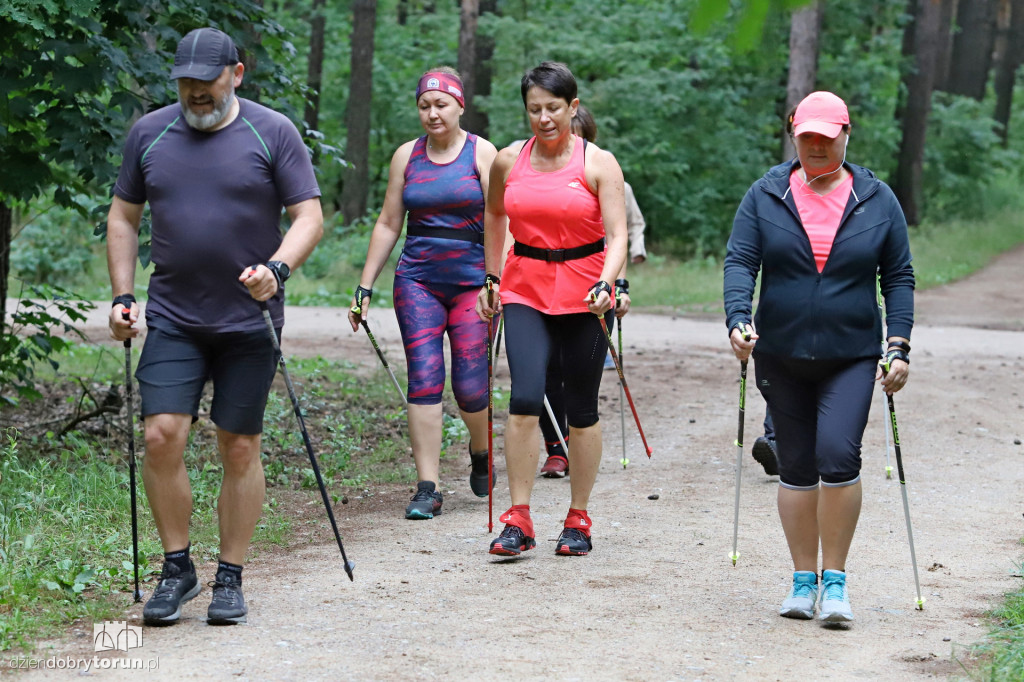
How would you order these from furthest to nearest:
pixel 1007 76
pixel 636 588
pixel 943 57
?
pixel 1007 76 < pixel 943 57 < pixel 636 588

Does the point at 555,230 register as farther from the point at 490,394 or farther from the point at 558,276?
the point at 490,394

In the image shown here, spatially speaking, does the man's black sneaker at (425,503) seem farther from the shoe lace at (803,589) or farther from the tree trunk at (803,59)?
the tree trunk at (803,59)

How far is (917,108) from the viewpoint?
28.2 m

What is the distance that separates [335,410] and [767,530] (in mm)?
4203

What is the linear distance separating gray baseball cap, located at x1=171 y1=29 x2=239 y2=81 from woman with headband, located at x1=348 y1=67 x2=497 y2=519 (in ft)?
7.38

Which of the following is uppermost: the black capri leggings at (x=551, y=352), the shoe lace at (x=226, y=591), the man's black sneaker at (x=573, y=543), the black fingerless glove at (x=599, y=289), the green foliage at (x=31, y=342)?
the black fingerless glove at (x=599, y=289)

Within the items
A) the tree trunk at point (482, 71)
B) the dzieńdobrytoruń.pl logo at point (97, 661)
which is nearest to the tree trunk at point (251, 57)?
the dzieńdobrytoruń.pl logo at point (97, 661)

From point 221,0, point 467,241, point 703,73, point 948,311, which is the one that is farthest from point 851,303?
point 703,73

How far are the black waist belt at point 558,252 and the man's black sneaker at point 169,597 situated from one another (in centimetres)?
216

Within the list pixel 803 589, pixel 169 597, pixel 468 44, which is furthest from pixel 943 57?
pixel 169 597

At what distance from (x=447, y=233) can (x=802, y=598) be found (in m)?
2.84

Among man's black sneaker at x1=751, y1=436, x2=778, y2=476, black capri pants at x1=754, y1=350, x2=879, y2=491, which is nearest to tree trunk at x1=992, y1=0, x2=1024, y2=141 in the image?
man's black sneaker at x1=751, y1=436, x2=778, y2=476

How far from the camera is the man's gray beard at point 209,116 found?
4523mm

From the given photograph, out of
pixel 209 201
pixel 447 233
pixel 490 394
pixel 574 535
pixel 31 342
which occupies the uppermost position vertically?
pixel 209 201
